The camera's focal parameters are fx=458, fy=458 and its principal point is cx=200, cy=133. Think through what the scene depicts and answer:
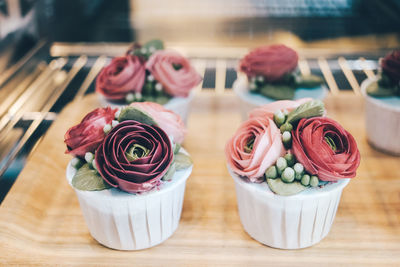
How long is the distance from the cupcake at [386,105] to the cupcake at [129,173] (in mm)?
474

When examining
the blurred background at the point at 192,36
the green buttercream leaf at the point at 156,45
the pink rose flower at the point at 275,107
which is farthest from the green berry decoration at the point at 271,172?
the blurred background at the point at 192,36

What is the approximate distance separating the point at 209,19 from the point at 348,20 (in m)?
0.46

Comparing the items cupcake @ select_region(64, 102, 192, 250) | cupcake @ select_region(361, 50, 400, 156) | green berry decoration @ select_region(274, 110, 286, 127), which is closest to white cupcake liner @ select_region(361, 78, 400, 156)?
cupcake @ select_region(361, 50, 400, 156)

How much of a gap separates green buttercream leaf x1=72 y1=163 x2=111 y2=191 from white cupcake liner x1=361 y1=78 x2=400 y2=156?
2.09 ft

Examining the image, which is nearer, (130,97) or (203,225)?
(203,225)

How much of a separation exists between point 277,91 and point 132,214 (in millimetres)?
476

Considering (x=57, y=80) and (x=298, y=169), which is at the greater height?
(x=298, y=169)

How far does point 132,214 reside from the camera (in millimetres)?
758

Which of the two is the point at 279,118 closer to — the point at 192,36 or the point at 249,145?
the point at 249,145

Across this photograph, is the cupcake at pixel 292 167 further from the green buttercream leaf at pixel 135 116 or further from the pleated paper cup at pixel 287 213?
the green buttercream leaf at pixel 135 116

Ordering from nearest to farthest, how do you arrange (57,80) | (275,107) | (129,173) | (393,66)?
(129,173) → (275,107) → (393,66) → (57,80)

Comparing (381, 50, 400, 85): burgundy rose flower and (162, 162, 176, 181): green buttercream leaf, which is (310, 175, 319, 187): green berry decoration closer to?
(162, 162, 176, 181): green buttercream leaf

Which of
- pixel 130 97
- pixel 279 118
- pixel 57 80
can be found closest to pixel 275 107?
pixel 279 118

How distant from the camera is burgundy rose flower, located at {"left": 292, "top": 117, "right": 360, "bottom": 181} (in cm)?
71
